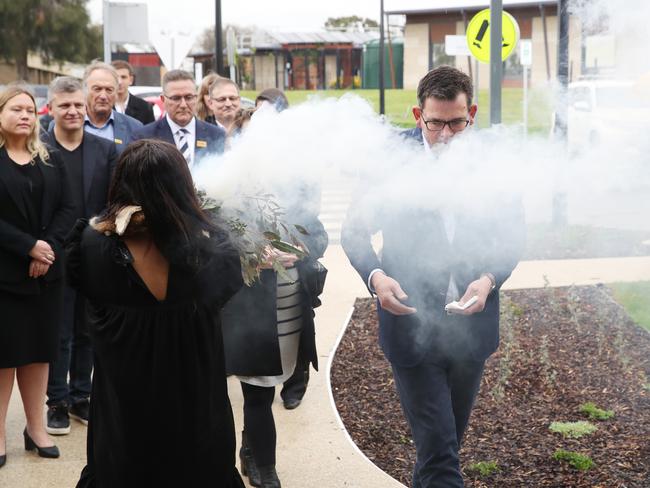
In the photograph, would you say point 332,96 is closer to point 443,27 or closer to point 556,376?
point 556,376

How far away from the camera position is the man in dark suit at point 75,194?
5.46m

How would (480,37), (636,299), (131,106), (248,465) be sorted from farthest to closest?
(480,37) → (131,106) → (636,299) → (248,465)

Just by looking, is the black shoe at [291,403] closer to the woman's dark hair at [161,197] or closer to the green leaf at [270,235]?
the green leaf at [270,235]

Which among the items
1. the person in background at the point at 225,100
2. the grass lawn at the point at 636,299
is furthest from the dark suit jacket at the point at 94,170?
the grass lawn at the point at 636,299

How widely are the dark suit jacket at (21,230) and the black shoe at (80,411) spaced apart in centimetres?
95

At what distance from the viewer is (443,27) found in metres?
42.8

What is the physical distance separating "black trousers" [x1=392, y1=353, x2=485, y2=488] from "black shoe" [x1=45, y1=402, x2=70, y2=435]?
2514 millimetres

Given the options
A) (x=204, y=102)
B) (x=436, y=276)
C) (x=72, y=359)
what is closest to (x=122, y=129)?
(x=204, y=102)

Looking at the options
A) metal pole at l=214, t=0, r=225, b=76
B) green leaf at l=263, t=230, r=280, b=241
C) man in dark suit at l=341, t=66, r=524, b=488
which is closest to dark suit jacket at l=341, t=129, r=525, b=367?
man in dark suit at l=341, t=66, r=524, b=488

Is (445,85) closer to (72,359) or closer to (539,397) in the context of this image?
(539,397)

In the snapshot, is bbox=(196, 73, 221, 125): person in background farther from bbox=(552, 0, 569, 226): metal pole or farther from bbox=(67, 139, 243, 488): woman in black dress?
bbox=(67, 139, 243, 488): woman in black dress

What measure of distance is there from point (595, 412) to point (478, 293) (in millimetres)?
2244

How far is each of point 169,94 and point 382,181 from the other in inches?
106

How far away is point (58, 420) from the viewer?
5.39 meters
